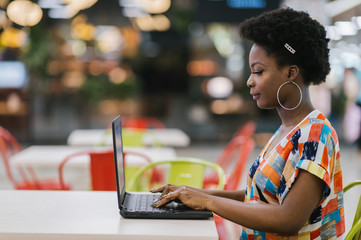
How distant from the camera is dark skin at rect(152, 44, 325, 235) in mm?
1601

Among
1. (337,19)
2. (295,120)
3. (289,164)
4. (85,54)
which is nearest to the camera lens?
(289,164)

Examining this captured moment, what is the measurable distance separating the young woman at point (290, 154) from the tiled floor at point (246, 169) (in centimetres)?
198

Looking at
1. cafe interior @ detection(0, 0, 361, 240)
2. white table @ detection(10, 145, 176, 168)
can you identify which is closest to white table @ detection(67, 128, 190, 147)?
white table @ detection(10, 145, 176, 168)

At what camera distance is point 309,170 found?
1.60 m

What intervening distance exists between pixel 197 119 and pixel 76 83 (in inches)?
95.8

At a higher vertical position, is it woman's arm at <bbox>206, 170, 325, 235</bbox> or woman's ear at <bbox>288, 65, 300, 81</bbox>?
woman's ear at <bbox>288, 65, 300, 81</bbox>

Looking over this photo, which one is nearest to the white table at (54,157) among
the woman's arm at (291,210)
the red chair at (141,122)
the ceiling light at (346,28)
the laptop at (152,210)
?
the laptop at (152,210)

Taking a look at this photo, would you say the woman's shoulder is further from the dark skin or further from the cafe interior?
the cafe interior

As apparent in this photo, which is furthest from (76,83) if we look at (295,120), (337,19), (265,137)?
(295,120)

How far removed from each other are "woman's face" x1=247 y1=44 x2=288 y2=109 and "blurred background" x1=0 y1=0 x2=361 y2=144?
8207mm

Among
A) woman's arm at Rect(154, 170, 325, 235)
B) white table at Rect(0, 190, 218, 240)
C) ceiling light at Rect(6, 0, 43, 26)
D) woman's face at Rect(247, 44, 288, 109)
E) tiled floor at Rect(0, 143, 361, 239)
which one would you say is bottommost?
tiled floor at Rect(0, 143, 361, 239)

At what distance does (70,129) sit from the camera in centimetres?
1028

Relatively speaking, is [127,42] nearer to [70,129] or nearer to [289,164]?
[70,129]

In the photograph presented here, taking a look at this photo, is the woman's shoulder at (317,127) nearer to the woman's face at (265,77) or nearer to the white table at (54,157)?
the woman's face at (265,77)
